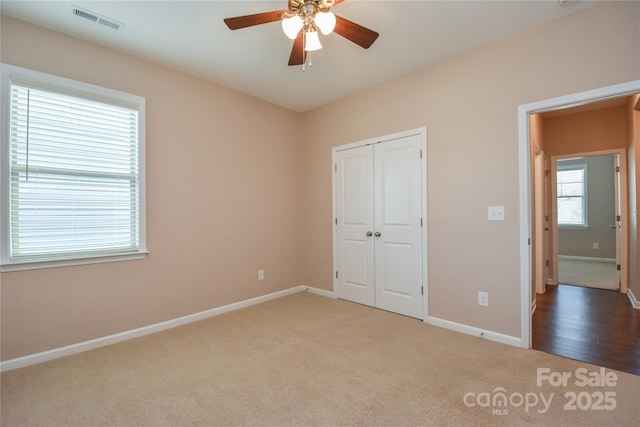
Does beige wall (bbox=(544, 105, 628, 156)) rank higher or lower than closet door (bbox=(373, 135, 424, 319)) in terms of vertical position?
higher

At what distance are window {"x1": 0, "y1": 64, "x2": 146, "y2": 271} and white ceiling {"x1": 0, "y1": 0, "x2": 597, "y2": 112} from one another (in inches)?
20.2

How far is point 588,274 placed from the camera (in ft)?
18.0

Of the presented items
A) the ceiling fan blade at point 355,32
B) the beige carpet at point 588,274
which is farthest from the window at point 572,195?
the ceiling fan blade at point 355,32

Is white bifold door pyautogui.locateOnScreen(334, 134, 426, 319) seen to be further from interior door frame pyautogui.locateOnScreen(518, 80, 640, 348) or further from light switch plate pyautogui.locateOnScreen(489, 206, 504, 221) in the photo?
interior door frame pyautogui.locateOnScreen(518, 80, 640, 348)

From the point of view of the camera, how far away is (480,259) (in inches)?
111

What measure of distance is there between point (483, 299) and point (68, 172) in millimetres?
3859

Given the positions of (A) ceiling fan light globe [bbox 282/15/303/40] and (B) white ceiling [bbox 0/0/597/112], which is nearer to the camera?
(A) ceiling fan light globe [bbox 282/15/303/40]

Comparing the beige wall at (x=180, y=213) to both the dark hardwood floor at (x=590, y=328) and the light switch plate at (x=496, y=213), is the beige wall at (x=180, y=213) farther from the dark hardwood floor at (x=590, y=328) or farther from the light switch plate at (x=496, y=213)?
the dark hardwood floor at (x=590, y=328)

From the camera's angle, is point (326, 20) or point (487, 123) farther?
point (487, 123)

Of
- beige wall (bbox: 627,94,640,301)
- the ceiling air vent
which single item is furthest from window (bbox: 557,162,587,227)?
the ceiling air vent

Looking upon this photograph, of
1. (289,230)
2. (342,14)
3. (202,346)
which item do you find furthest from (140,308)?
(342,14)

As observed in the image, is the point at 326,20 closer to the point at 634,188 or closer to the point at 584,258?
the point at 634,188

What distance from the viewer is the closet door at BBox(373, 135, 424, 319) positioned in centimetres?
329

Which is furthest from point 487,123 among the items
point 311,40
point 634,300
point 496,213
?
point 634,300
